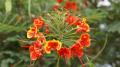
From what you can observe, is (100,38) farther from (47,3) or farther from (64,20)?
(64,20)

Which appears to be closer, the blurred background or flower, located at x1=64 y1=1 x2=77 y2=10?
the blurred background

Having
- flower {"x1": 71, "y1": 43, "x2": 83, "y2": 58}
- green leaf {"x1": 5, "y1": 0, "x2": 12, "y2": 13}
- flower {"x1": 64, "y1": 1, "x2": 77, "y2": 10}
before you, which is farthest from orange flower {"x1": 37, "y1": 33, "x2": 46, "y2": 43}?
flower {"x1": 64, "y1": 1, "x2": 77, "y2": 10}

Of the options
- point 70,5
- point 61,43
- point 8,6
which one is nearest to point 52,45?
point 61,43

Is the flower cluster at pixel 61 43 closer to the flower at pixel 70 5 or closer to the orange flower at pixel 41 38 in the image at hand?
the orange flower at pixel 41 38

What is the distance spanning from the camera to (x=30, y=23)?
7.13ft

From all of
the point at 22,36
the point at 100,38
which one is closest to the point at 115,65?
the point at 100,38

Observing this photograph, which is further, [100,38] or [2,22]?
[100,38]

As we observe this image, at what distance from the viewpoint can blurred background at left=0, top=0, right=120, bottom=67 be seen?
205 cm

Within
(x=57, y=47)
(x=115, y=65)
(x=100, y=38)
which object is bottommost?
(x=115, y=65)

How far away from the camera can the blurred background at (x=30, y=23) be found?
2.05 meters

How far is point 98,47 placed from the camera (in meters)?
2.65

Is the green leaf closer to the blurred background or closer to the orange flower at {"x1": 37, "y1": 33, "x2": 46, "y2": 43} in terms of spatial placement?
Result: the blurred background

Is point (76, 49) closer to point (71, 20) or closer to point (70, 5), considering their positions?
point (71, 20)

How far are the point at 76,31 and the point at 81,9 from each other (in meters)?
1.10
